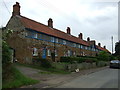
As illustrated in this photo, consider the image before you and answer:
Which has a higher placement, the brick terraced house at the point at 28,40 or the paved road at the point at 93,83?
the brick terraced house at the point at 28,40

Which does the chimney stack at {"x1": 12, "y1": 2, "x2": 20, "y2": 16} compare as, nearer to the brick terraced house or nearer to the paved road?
the brick terraced house

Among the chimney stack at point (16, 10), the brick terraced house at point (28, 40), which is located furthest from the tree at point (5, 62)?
the chimney stack at point (16, 10)

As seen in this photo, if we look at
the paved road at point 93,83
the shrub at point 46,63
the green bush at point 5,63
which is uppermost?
the green bush at point 5,63

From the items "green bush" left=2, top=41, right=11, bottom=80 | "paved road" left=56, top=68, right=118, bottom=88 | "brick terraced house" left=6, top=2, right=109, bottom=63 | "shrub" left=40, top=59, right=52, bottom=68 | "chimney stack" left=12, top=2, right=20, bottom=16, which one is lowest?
"paved road" left=56, top=68, right=118, bottom=88

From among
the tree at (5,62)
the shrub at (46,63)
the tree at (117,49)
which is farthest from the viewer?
the tree at (117,49)

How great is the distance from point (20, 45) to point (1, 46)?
650 inches

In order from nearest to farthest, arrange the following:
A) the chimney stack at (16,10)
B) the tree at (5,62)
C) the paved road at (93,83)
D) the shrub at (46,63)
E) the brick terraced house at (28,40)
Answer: the tree at (5,62)
the paved road at (93,83)
the shrub at (46,63)
the brick terraced house at (28,40)
the chimney stack at (16,10)

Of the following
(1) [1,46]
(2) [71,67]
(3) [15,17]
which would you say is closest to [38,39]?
(3) [15,17]

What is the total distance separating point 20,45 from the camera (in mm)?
25078

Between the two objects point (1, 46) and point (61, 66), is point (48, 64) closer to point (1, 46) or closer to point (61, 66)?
point (61, 66)

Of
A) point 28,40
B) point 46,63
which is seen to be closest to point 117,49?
point 28,40

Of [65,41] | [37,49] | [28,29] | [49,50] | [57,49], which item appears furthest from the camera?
[65,41]

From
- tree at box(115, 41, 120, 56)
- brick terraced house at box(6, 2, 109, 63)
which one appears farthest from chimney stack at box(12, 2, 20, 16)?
tree at box(115, 41, 120, 56)

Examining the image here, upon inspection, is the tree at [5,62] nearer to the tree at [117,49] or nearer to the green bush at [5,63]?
the green bush at [5,63]
